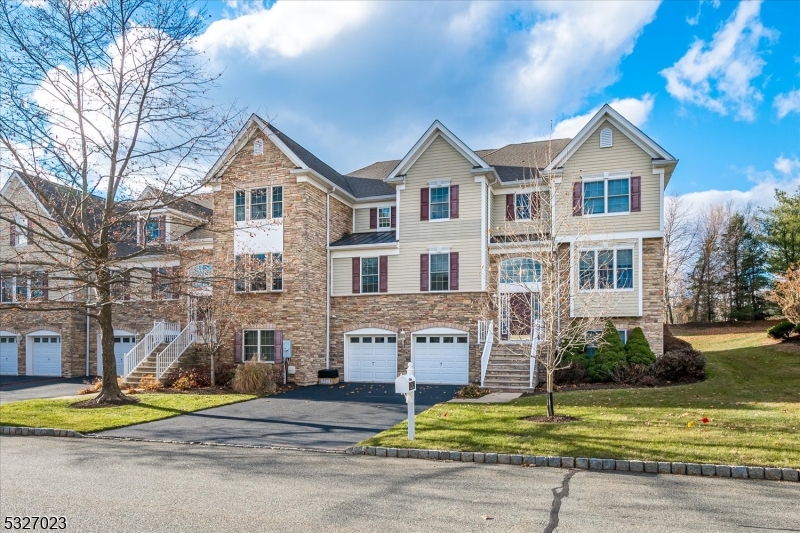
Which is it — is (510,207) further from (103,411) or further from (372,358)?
(103,411)

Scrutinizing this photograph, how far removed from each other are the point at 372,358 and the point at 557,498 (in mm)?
16098

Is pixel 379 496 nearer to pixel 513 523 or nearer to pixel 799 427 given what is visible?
pixel 513 523

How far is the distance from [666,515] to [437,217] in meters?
16.9

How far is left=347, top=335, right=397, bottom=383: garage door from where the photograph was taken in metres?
22.6

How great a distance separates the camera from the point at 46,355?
2798 cm

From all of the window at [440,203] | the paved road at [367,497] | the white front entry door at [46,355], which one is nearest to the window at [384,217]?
the window at [440,203]

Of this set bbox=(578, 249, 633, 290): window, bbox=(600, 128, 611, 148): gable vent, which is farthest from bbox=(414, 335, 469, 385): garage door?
bbox=(600, 128, 611, 148): gable vent

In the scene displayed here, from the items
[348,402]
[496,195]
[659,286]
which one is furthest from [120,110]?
[659,286]

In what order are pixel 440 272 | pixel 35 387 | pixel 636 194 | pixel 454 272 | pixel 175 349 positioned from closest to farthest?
pixel 636 194 → pixel 454 272 → pixel 440 272 → pixel 175 349 → pixel 35 387

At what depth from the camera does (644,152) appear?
66.8 feet

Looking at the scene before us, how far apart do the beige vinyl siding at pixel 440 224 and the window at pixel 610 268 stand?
158 inches

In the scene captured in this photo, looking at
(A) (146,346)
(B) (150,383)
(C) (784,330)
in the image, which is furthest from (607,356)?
(A) (146,346)

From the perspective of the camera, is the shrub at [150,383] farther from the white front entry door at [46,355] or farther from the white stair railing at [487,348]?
the white stair railing at [487,348]

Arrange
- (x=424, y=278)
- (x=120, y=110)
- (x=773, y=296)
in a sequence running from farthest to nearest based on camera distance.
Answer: (x=773, y=296), (x=424, y=278), (x=120, y=110)
